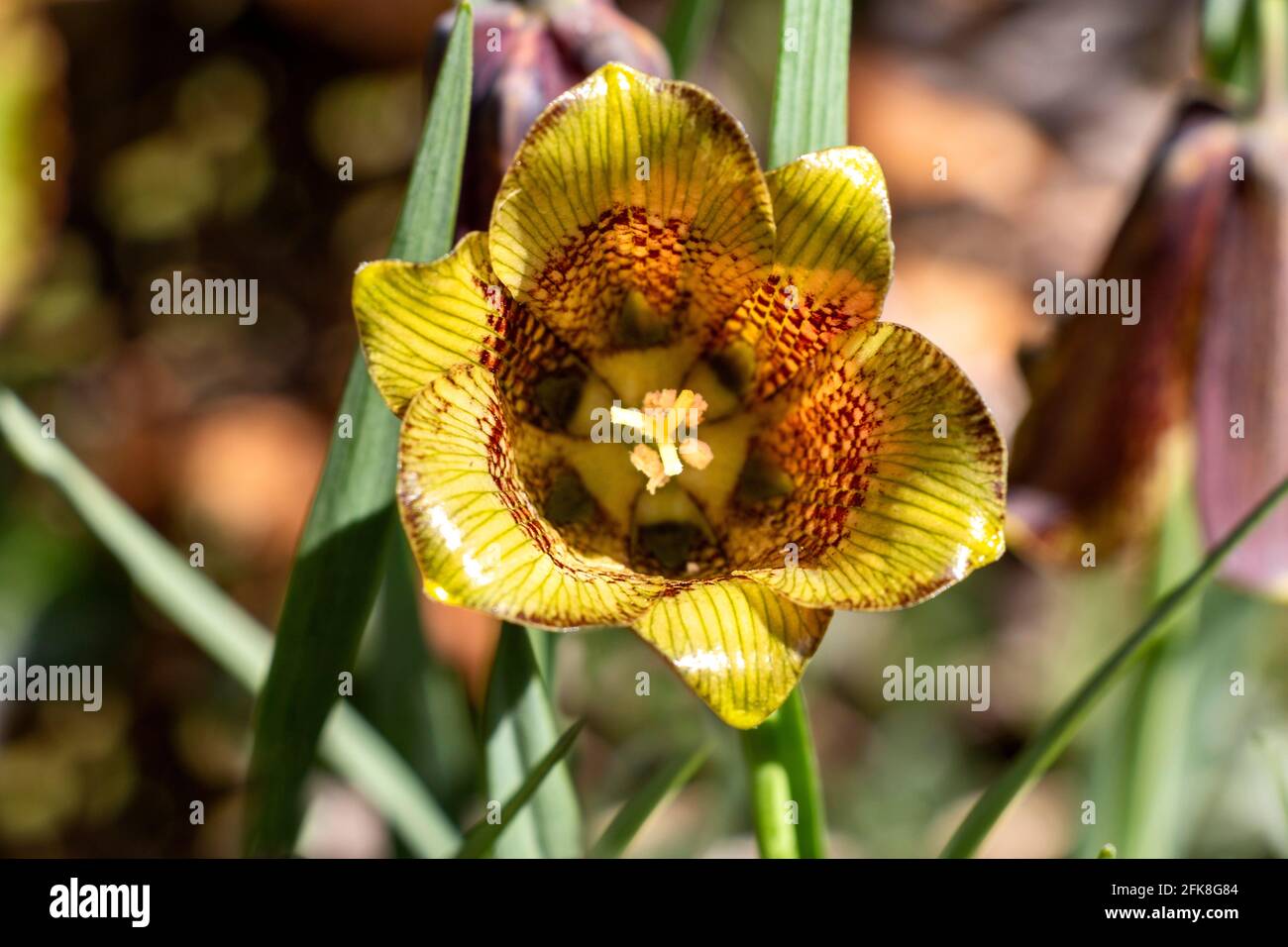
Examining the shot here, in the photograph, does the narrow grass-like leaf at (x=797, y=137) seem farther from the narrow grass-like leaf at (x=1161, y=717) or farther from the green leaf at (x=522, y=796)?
the narrow grass-like leaf at (x=1161, y=717)

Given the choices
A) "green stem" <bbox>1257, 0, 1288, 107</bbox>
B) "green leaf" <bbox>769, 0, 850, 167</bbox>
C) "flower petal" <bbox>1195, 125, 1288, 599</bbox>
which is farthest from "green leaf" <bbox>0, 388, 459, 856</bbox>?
"green stem" <bbox>1257, 0, 1288, 107</bbox>

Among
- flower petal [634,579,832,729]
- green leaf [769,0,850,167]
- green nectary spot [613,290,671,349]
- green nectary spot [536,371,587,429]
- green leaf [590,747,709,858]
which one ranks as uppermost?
green leaf [769,0,850,167]

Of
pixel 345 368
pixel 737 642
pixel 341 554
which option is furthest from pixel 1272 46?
pixel 345 368

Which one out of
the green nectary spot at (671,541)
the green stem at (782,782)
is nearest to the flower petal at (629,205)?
the green nectary spot at (671,541)

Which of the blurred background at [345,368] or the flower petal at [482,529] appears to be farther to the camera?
the blurred background at [345,368]

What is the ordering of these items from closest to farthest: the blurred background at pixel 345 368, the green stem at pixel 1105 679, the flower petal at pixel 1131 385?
the green stem at pixel 1105 679 < the flower petal at pixel 1131 385 < the blurred background at pixel 345 368

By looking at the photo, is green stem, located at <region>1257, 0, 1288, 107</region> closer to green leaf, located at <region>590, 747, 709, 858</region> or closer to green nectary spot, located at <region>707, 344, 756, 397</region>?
green nectary spot, located at <region>707, 344, 756, 397</region>
